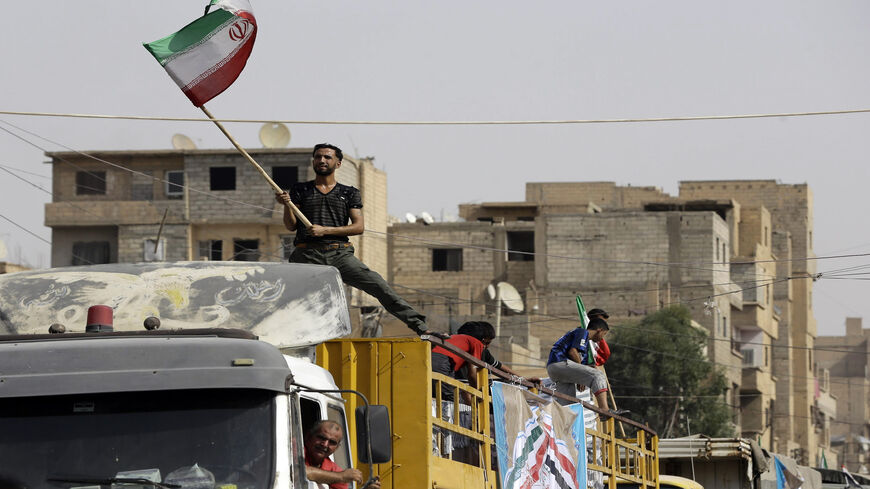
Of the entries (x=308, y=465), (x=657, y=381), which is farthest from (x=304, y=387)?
(x=657, y=381)

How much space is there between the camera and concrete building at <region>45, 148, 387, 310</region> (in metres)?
58.8

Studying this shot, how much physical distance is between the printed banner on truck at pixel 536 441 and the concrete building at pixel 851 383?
93.4 m

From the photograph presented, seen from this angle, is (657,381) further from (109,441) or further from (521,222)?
(109,441)

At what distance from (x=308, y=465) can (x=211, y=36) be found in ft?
15.1

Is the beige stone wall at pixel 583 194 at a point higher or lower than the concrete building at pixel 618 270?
higher

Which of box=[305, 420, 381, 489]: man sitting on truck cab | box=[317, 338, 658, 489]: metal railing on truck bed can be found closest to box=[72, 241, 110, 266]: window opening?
box=[317, 338, 658, 489]: metal railing on truck bed

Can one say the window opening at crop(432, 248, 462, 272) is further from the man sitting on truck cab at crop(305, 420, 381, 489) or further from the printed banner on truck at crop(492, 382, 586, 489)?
the man sitting on truck cab at crop(305, 420, 381, 489)

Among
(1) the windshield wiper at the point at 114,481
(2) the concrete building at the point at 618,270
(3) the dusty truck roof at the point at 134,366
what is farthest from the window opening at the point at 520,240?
(1) the windshield wiper at the point at 114,481

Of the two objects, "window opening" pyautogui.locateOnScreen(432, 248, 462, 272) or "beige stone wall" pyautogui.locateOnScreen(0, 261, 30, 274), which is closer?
"beige stone wall" pyautogui.locateOnScreen(0, 261, 30, 274)

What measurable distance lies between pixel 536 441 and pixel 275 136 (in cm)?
5007

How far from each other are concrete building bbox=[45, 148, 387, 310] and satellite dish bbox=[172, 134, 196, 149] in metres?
2.12

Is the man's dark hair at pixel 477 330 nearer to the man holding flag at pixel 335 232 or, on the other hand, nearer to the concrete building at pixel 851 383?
the man holding flag at pixel 335 232

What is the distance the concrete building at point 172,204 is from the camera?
58781 mm

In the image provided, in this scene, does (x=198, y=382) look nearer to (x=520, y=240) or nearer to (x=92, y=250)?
(x=92, y=250)
